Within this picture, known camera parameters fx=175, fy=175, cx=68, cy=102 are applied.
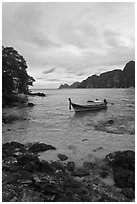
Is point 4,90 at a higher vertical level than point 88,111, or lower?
higher

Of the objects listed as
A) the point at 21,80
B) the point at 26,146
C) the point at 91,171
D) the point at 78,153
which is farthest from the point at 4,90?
the point at 91,171

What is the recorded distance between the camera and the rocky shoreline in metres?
5.97

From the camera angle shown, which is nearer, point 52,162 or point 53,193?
point 53,193

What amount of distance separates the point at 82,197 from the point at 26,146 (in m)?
6.09

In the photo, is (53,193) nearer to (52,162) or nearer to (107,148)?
(52,162)

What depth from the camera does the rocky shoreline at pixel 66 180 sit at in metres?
5.97

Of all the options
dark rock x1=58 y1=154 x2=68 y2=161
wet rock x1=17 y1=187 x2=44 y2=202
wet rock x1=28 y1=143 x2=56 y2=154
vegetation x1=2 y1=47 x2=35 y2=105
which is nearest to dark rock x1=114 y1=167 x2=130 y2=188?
dark rock x1=58 y1=154 x2=68 y2=161

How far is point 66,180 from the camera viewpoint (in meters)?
6.93

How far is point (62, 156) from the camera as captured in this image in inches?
377

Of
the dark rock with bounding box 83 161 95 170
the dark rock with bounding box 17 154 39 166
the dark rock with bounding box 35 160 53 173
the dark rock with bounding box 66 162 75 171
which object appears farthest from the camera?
the dark rock with bounding box 83 161 95 170

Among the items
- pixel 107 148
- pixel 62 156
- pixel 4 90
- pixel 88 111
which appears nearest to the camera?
pixel 62 156

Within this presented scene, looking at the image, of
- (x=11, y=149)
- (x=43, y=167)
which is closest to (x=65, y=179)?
(x=43, y=167)

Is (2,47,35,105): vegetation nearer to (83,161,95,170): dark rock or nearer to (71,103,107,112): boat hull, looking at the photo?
(71,103,107,112): boat hull

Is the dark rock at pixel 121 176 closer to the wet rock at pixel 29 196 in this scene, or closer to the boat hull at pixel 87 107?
the wet rock at pixel 29 196
